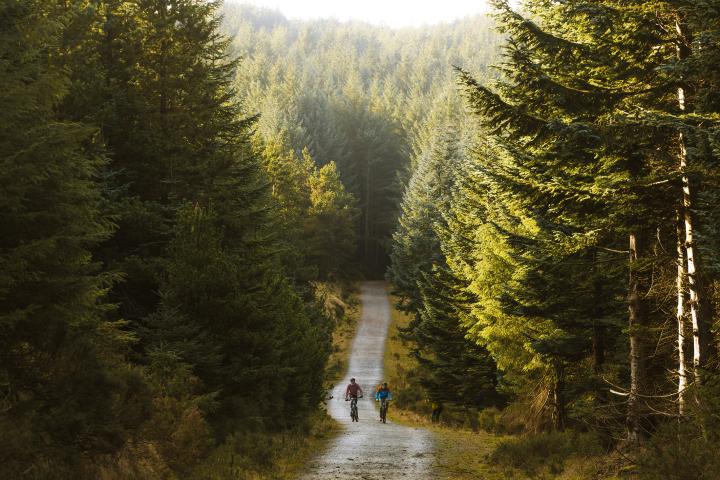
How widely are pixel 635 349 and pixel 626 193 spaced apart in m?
2.82

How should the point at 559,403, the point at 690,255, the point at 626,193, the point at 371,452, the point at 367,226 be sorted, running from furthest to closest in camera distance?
1. the point at 367,226
2. the point at 559,403
3. the point at 371,452
4. the point at 626,193
5. the point at 690,255

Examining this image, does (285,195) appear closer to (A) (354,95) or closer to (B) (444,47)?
(A) (354,95)

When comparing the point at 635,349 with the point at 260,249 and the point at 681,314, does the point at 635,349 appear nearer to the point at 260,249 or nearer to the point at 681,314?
the point at 681,314

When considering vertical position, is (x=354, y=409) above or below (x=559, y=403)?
below

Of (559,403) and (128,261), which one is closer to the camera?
(559,403)

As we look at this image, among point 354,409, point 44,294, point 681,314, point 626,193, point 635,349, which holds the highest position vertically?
point 626,193

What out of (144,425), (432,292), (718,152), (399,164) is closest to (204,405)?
(144,425)

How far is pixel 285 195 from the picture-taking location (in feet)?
166

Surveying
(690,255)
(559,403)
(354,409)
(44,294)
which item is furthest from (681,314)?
(354,409)

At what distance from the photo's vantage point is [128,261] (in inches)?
763

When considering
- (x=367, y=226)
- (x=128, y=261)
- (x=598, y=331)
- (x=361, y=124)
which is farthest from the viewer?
(x=361, y=124)

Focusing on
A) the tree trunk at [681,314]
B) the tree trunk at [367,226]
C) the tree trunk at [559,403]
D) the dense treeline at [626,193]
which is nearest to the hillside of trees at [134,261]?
the dense treeline at [626,193]

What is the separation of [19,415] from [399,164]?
8523 centimetres

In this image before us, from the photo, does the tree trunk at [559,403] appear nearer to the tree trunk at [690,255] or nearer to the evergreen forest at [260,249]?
the evergreen forest at [260,249]
